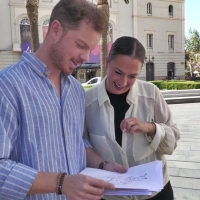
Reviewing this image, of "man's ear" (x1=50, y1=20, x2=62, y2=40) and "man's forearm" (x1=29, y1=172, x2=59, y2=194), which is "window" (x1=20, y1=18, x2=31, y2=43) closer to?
"man's ear" (x1=50, y1=20, x2=62, y2=40)

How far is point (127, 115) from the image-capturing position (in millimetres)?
1699

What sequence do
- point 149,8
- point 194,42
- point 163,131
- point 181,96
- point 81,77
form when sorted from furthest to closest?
point 194,42 < point 149,8 < point 81,77 < point 181,96 < point 163,131

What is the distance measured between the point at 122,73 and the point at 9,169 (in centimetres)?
91

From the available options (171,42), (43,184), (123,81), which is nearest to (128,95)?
(123,81)

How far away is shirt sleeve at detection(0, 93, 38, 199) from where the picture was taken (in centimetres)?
105

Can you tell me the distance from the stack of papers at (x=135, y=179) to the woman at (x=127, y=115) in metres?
0.19

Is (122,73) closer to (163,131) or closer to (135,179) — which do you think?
(163,131)

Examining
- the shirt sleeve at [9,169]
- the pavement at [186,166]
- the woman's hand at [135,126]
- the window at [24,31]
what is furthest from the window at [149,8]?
the shirt sleeve at [9,169]

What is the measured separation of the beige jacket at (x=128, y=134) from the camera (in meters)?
1.68

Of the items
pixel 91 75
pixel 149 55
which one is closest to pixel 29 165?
pixel 91 75

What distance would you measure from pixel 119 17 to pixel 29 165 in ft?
93.5

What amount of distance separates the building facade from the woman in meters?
24.1

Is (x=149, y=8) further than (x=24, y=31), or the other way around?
(x=149, y=8)

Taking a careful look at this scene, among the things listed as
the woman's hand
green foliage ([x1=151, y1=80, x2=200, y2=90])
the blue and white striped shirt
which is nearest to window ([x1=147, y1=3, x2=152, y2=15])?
green foliage ([x1=151, y1=80, x2=200, y2=90])
